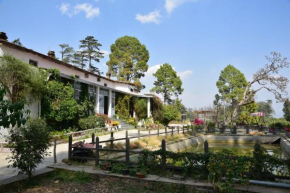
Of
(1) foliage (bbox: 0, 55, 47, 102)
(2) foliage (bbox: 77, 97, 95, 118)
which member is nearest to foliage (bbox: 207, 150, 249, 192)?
(1) foliage (bbox: 0, 55, 47, 102)

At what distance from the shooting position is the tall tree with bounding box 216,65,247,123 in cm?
4131

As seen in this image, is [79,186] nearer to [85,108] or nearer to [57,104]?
[57,104]

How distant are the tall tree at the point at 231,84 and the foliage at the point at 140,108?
19.1m

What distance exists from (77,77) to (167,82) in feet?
73.4

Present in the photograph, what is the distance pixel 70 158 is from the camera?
807 centimetres

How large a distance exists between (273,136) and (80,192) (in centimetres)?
2019

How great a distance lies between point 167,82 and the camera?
133 ft

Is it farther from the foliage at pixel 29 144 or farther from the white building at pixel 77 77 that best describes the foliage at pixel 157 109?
the foliage at pixel 29 144

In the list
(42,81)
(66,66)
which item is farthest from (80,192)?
(66,66)

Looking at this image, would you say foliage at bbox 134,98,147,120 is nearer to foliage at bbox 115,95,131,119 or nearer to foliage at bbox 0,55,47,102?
foliage at bbox 115,95,131,119

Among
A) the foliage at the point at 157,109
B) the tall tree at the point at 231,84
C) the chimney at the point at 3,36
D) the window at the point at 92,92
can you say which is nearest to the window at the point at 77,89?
the window at the point at 92,92

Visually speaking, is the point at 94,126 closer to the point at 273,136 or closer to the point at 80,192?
the point at 80,192

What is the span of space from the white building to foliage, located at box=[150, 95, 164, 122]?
839 mm

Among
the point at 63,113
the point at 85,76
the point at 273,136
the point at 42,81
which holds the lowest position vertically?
the point at 273,136
